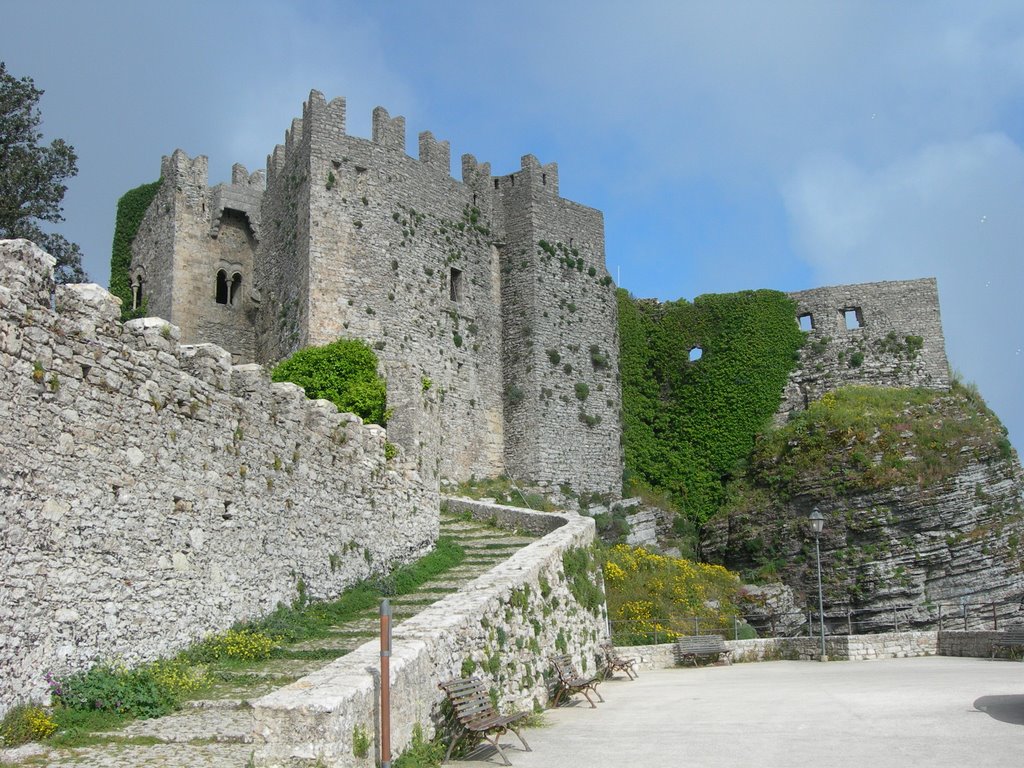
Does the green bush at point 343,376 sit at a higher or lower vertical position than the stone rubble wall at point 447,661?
higher

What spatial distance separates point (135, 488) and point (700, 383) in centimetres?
3034

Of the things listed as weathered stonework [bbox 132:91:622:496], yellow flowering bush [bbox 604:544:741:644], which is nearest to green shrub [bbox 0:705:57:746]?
yellow flowering bush [bbox 604:544:741:644]

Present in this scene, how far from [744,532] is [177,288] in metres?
20.8

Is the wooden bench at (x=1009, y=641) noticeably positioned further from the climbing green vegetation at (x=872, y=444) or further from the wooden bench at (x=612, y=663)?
the climbing green vegetation at (x=872, y=444)

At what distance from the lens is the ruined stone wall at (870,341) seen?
39.0m

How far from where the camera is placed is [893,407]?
3591 cm

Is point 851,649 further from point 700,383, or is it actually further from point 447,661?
point 700,383

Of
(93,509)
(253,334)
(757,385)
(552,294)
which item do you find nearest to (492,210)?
(552,294)

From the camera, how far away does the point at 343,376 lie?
86.0ft

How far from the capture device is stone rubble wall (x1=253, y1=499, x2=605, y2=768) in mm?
7113

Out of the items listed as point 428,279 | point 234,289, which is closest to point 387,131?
point 428,279

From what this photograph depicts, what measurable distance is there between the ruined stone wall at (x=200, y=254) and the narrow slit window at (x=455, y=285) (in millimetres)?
6731

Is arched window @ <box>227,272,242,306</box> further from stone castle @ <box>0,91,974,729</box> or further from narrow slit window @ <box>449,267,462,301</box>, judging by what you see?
narrow slit window @ <box>449,267,462,301</box>

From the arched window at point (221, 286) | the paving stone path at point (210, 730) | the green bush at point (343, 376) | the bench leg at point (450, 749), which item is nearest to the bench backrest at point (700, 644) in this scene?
the paving stone path at point (210, 730)
